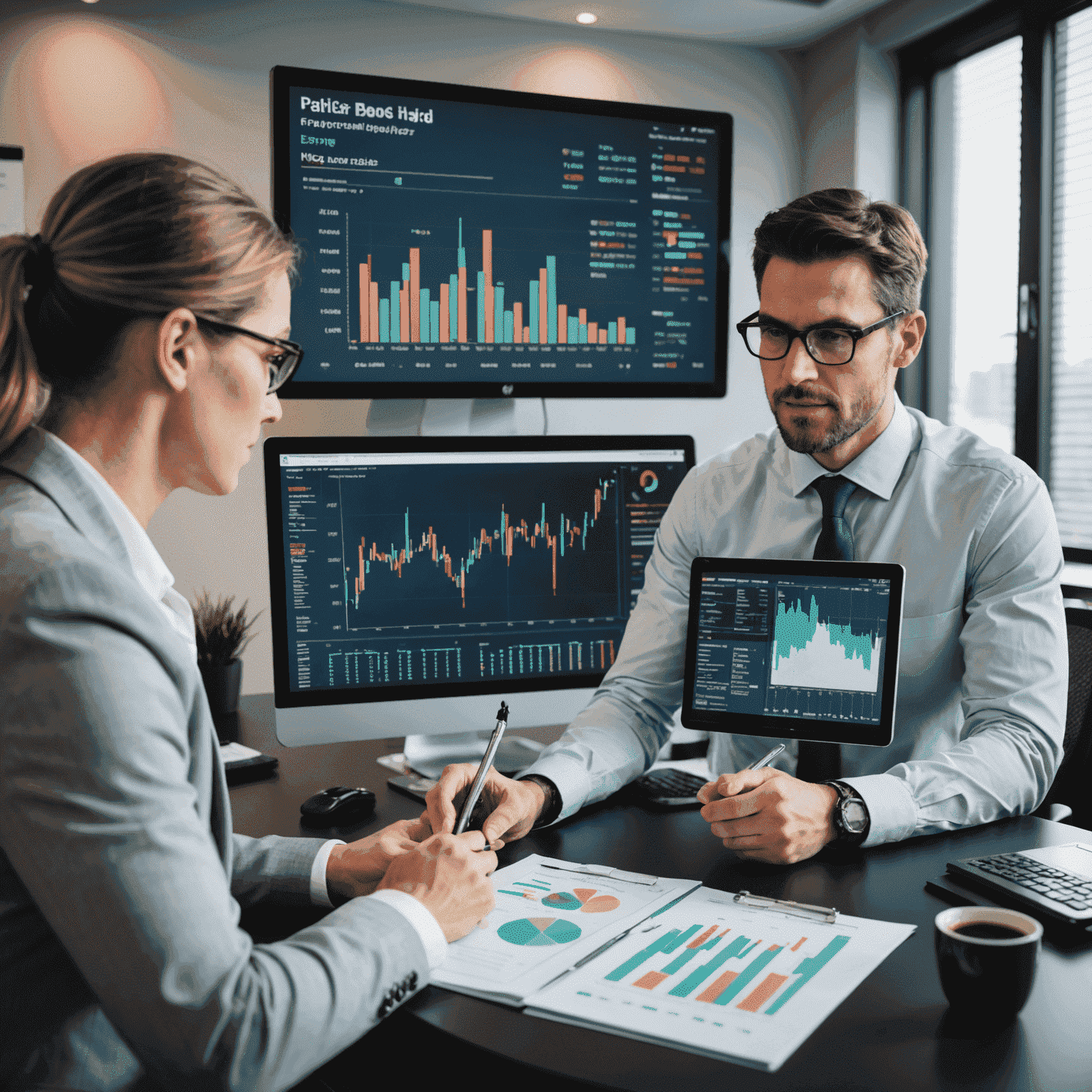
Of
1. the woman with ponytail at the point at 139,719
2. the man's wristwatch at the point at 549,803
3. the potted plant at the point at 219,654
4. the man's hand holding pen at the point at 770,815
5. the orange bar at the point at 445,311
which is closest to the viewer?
the woman with ponytail at the point at 139,719

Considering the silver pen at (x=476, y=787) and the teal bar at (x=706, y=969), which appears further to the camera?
the silver pen at (x=476, y=787)

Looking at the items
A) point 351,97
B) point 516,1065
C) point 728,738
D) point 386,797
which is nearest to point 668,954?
point 516,1065

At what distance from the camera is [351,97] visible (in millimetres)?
1580

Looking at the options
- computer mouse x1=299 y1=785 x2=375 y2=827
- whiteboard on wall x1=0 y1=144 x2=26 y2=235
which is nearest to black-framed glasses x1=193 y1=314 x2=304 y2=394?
computer mouse x1=299 y1=785 x2=375 y2=827

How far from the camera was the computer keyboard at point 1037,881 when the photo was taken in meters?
0.92

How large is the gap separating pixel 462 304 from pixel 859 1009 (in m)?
1.29

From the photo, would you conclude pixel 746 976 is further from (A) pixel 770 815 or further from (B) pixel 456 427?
(B) pixel 456 427

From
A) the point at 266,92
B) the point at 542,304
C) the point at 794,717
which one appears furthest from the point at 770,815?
the point at 266,92

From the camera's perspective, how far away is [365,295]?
5.38 ft

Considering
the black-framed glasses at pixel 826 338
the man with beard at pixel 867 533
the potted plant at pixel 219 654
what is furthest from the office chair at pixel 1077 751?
the potted plant at pixel 219 654

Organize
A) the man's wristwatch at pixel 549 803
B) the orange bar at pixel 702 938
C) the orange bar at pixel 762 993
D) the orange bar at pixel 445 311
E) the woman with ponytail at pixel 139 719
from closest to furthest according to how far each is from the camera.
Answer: the woman with ponytail at pixel 139 719 → the orange bar at pixel 762 993 → the orange bar at pixel 702 938 → the man's wristwatch at pixel 549 803 → the orange bar at pixel 445 311

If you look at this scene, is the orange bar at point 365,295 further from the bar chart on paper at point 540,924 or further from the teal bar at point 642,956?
the teal bar at point 642,956

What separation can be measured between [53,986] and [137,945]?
157 mm

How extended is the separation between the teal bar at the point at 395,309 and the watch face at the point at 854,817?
3.42 ft
